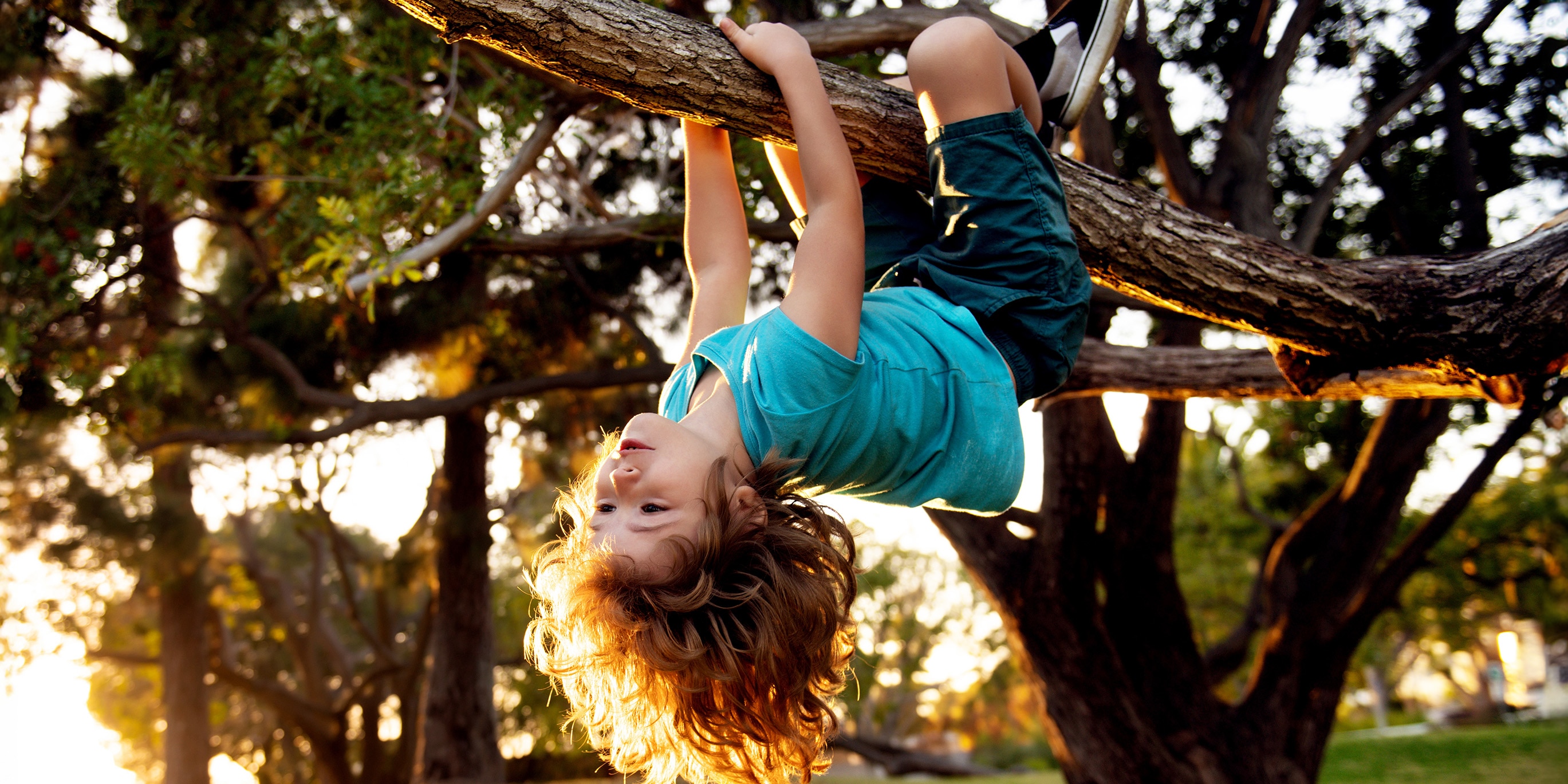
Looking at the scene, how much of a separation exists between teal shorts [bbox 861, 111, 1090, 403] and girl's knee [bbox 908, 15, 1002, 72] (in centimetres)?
13

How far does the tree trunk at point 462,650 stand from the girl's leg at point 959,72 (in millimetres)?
7274

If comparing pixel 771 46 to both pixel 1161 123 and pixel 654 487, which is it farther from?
pixel 1161 123

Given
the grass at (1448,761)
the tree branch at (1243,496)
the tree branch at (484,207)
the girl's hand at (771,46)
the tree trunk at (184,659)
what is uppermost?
the tree branch at (484,207)

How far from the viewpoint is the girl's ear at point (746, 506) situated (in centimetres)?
195

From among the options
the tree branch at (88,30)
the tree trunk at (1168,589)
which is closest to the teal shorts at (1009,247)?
the tree trunk at (1168,589)

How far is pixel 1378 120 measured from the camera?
5.58 m

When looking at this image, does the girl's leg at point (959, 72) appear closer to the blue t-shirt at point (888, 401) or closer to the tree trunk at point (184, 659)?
the blue t-shirt at point (888, 401)

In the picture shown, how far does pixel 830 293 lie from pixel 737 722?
3.14 feet

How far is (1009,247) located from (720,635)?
954mm

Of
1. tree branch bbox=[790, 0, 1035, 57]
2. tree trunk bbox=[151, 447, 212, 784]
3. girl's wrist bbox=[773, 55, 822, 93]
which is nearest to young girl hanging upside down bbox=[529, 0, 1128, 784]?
girl's wrist bbox=[773, 55, 822, 93]

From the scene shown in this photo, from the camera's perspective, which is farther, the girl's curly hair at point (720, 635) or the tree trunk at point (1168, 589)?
the tree trunk at point (1168, 589)

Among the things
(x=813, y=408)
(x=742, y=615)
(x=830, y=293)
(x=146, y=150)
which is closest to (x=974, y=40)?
(x=830, y=293)

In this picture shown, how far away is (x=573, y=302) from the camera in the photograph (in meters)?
7.64

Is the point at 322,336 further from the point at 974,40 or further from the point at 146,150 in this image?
the point at 974,40
